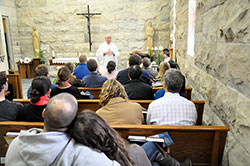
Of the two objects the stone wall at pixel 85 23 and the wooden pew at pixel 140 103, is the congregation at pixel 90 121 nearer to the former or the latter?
the wooden pew at pixel 140 103

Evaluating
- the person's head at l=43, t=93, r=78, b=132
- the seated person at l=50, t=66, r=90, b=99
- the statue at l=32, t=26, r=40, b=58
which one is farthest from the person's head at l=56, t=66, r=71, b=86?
the statue at l=32, t=26, r=40, b=58

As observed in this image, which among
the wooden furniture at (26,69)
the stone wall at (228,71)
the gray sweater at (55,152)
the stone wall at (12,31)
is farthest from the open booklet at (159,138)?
the stone wall at (12,31)

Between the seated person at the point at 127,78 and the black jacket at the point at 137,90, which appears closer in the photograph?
the black jacket at the point at 137,90

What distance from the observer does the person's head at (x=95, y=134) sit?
1.09m

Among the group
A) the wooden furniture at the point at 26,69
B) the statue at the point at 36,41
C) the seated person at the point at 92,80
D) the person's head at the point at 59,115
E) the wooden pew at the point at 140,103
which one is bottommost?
the wooden furniture at the point at 26,69

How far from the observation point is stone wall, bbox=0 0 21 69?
9.41m

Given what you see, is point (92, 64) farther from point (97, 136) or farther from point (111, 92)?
point (97, 136)

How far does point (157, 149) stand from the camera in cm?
173

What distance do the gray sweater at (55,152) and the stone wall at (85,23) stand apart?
29.2 feet

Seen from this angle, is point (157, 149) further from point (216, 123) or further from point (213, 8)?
point (213, 8)

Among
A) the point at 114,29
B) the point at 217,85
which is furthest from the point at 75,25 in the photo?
the point at 217,85

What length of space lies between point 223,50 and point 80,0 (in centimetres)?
863

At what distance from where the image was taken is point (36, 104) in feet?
8.00

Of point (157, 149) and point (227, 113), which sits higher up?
point (227, 113)
